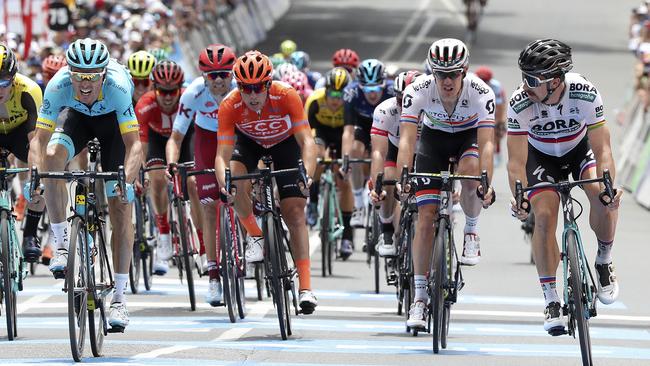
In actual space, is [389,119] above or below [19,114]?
above

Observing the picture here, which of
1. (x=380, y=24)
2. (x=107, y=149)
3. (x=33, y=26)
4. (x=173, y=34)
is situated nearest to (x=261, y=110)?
(x=107, y=149)

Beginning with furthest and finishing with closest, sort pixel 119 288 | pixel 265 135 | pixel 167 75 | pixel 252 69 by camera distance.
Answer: pixel 167 75 → pixel 265 135 → pixel 252 69 → pixel 119 288

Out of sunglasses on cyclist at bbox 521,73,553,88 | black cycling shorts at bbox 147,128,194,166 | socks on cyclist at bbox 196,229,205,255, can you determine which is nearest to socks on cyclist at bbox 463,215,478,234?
sunglasses on cyclist at bbox 521,73,553,88

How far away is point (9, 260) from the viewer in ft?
43.3

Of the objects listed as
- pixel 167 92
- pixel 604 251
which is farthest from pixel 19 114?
pixel 604 251

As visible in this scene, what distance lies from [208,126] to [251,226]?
2014 millimetres

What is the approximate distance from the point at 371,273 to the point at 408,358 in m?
6.61

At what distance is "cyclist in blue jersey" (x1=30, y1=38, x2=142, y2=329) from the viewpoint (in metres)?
12.4

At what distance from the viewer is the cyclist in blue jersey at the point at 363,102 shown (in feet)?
59.1

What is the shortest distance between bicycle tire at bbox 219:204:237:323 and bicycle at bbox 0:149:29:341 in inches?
63.2

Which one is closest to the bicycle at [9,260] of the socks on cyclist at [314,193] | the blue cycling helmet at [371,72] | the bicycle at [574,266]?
the bicycle at [574,266]

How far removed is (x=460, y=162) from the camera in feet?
43.9

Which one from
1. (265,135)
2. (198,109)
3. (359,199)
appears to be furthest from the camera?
(359,199)

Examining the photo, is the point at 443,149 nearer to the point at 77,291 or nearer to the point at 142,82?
the point at 77,291
